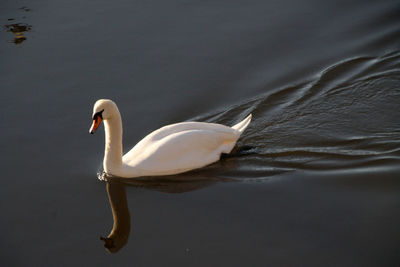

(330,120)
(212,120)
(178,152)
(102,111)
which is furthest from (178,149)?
(330,120)

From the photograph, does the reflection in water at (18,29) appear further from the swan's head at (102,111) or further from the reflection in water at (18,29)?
the swan's head at (102,111)

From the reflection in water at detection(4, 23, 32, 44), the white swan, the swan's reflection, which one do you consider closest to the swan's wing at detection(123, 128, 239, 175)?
the white swan

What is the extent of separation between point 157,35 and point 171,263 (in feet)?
20.2

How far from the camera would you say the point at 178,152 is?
8133 millimetres

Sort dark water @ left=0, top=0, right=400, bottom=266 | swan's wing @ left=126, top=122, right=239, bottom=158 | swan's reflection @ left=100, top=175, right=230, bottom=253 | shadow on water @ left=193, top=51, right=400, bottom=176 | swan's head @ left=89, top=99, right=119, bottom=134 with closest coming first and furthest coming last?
1. dark water @ left=0, top=0, right=400, bottom=266
2. swan's reflection @ left=100, top=175, right=230, bottom=253
3. swan's head @ left=89, top=99, right=119, bottom=134
4. swan's wing @ left=126, top=122, right=239, bottom=158
5. shadow on water @ left=193, top=51, right=400, bottom=176

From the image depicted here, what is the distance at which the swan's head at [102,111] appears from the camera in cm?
777

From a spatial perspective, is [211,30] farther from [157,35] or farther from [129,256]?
[129,256]

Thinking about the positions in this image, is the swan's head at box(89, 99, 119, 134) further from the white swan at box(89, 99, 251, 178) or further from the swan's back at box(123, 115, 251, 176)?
the swan's back at box(123, 115, 251, 176)

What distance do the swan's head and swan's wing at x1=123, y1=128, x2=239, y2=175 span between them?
72 centimetres

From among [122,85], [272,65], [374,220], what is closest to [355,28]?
[272,65]

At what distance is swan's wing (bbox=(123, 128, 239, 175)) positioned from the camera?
26.4ft

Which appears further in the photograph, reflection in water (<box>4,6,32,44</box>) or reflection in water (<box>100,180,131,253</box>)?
reflection in water (<box>4,6,32,44</box>)

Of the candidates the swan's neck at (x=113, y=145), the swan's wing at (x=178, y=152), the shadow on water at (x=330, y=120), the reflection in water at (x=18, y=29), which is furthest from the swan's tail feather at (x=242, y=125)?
the reflection in water at (x=18, y=29)

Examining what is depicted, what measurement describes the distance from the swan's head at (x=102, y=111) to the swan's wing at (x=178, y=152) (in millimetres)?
718
